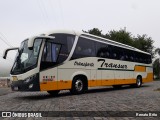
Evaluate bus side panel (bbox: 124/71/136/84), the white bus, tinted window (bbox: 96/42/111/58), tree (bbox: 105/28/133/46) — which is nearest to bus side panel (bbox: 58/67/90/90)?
the white bus

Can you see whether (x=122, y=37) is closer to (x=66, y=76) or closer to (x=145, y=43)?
(x=145, y=43)

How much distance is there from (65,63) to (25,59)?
2.11 meters

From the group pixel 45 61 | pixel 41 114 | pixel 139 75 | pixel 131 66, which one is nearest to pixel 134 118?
pixel 41 114

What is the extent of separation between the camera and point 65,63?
14797 millimetres

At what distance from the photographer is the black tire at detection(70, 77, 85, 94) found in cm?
1535

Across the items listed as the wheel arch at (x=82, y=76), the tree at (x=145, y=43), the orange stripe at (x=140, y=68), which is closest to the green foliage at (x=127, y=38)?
the tree at (x=145, y=43)

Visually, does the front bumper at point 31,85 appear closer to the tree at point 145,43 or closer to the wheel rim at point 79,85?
the wheel rim at point 79,85

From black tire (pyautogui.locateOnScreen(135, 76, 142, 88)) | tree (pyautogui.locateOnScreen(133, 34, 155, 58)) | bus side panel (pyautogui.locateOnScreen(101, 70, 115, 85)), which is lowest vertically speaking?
black tire (pyautogui.locateOnScreen(135, 76, 142, 88))

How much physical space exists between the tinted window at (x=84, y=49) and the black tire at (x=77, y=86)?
1.26 m

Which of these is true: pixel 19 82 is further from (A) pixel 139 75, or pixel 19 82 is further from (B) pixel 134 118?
(A) pixel 139 75

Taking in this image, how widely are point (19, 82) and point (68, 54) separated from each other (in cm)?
Result: 298

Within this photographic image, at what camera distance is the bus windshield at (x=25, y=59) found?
13.3m

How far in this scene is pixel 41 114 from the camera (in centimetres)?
820

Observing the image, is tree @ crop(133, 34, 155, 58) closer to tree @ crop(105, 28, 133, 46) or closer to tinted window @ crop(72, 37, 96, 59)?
A: tree @ crop(105, 28, 133, 46)
